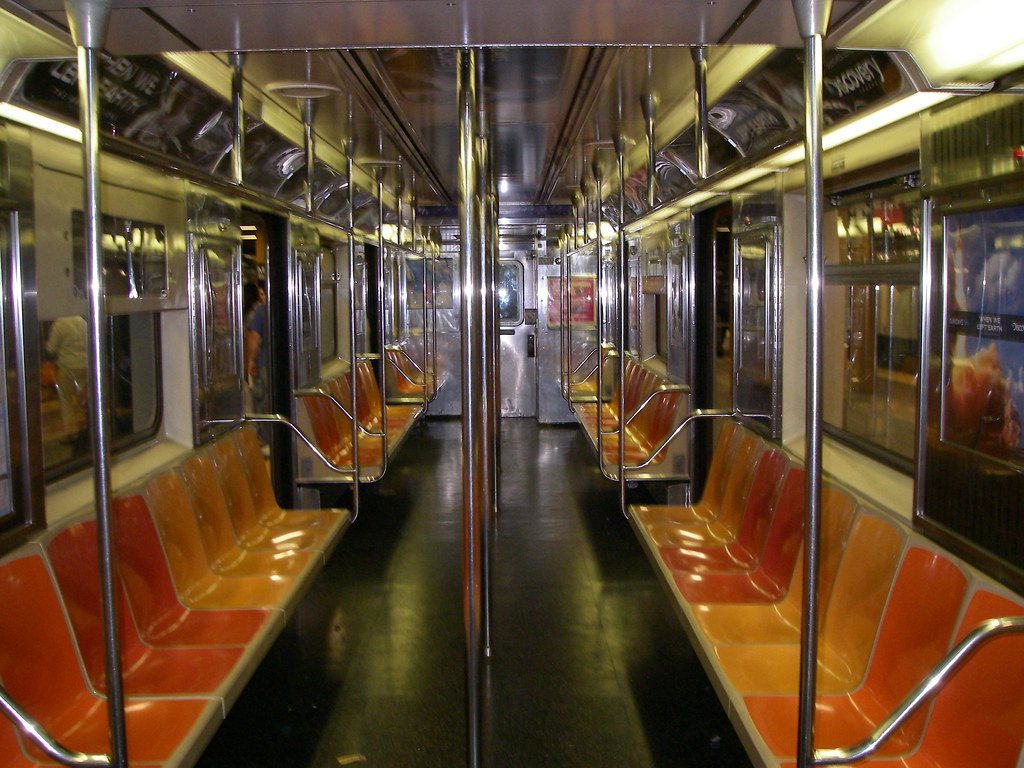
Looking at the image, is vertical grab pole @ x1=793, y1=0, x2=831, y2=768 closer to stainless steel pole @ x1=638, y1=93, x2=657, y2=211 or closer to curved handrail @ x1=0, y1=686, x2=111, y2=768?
curved handrail @ x1=0, y1=686, x2=111, y2=768

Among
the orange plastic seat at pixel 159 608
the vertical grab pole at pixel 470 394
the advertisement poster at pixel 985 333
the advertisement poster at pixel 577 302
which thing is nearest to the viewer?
the vertical grab pole at pixel 470 394

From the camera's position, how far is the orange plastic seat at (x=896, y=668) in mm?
2199

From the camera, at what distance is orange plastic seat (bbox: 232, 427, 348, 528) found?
14.2 feet

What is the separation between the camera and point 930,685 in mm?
1410

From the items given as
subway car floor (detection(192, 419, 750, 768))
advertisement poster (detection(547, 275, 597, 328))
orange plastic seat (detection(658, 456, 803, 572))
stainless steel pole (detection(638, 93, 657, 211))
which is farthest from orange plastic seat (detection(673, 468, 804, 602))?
advertisement poster (detection(547, 275, 597, 328))

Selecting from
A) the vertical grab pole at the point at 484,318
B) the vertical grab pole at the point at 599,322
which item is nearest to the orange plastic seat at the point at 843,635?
the vertical grab pole at the point at 484,318

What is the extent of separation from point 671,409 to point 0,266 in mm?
4248

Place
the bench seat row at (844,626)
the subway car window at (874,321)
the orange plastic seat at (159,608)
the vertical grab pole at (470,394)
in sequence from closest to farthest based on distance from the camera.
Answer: the vertical grab pole at (470,394)
the bench seat row at (844,626)
the orange plastic seat at (159,608)
the subway car window at (874,321)

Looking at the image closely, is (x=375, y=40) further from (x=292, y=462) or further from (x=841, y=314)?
(x=292, y=462)

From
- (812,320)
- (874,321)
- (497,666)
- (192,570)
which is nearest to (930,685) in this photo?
(812,320)

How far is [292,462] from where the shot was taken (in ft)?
18.6

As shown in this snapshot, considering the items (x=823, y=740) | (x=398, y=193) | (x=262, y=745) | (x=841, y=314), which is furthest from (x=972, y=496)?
(x=398, y=193)

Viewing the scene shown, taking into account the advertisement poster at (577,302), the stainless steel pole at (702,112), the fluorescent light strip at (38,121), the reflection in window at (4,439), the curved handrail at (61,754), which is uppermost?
the stainless steel pole at (702,112)

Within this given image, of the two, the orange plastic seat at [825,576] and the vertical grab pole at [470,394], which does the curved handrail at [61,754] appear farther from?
the orange plastic seat at [825,576]
